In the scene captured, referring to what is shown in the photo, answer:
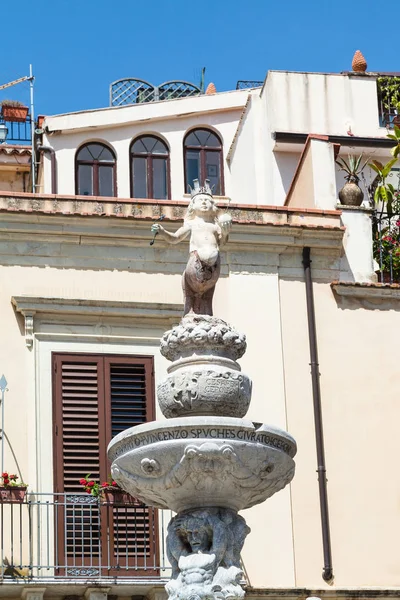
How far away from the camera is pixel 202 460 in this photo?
47.0ft

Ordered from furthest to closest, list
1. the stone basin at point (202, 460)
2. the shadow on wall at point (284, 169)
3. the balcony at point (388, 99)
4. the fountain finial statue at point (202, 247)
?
the balcony at point (388, 99), the shadow on wall at point (284, 169), the fountain finial statue at point (202, 247), the stone basin at point (202, 460)

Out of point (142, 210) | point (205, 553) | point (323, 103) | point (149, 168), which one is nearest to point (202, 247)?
point (205, 553)

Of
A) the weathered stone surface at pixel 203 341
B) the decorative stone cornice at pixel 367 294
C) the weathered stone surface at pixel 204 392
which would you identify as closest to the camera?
the weathered stone surface at pixel 204 392

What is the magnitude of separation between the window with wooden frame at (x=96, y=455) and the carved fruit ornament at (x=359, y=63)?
8654 mm

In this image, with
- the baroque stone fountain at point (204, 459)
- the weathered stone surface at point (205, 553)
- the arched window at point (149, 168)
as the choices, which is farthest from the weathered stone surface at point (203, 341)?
the arched window at point (149, 168)

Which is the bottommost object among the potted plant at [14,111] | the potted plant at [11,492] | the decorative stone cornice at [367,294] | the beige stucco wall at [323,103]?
the potted plant at [11,492]

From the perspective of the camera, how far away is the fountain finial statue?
1602 centimetres

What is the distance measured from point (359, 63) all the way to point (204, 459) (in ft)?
50.3

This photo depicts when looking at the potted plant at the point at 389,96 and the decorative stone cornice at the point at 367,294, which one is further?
the potted plant at the point at 389,96

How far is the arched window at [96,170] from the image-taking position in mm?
27688

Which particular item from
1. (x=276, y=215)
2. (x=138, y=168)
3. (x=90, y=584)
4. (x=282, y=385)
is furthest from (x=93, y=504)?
(x=138, y=168)

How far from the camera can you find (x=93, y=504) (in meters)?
20.9

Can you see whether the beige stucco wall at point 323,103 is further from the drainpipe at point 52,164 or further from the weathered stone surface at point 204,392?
the weathered stone surface at point 204,392

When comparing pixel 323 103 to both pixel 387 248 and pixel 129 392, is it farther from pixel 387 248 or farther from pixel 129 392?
pixel 129 392
